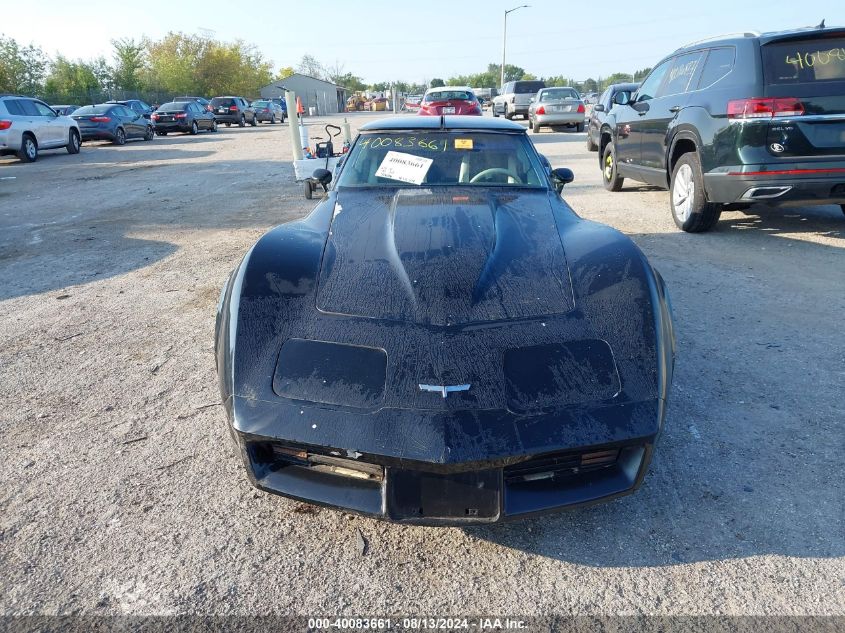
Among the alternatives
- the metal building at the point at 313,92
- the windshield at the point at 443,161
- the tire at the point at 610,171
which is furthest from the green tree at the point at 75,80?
the windshield at the point at 443,161

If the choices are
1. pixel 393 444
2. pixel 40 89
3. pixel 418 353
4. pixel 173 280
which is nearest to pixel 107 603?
pixel 393 444

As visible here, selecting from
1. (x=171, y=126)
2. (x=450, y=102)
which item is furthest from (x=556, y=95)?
(x=171, y=126)

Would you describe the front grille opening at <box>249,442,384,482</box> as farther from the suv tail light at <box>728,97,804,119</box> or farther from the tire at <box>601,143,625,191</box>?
the tire at <box>601,143,625,191</box>

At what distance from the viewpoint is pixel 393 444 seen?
1.83m

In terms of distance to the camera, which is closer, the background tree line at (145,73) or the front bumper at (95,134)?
the front bumper at (95,134)

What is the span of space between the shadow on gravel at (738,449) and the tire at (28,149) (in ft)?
52.5

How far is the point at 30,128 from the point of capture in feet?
48.1

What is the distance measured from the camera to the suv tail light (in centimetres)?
520

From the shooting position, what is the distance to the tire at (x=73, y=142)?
54.4ft

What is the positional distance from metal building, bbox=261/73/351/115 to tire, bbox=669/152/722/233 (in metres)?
62.3

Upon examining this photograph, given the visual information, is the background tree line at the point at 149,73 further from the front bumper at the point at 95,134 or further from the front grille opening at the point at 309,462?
the front grille opening at the point at 309,462

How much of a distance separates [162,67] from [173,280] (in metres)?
61.3

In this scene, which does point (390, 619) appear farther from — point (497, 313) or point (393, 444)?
point (497, 313)

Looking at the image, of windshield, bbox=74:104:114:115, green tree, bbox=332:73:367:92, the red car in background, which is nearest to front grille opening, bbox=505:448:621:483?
the red car in background
